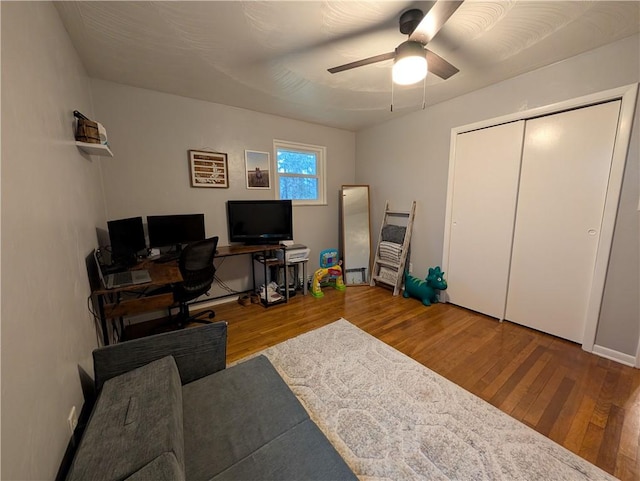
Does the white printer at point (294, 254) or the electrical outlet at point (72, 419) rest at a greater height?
the white printer at point (294, 254)

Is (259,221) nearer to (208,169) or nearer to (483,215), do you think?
(208,169)

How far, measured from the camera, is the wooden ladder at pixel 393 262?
3537 millimetres

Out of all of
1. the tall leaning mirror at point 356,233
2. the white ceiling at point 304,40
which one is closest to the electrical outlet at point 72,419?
the white ceiling at point 304,40

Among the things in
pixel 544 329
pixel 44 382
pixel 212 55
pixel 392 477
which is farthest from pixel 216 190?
pixel 544 329

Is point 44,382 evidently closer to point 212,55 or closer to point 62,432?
point 62,432

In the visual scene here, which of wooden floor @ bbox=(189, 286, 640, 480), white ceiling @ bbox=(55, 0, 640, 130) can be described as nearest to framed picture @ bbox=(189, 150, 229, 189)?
white ceiling @ bbox=(55, 0, 640, 130)

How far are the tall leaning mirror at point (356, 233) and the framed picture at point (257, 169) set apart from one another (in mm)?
1305

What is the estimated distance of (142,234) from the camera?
8.30 ft

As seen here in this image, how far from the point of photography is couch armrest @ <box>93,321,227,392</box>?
3.83 feet

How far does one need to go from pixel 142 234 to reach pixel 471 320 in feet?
12.1

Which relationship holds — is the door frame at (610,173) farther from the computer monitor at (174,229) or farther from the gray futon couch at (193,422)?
the computer monitor at (174,229)

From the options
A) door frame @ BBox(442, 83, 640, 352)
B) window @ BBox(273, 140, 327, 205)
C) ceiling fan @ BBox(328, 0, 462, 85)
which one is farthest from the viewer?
window @ BBox(273, 140, 327, 205)

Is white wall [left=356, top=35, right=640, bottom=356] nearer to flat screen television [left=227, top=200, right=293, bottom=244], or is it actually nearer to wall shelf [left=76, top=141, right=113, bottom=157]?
flat screen television [left=227, top=200, right=293, bottom=244]

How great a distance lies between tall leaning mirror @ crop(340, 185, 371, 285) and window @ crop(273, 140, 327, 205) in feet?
1.43
